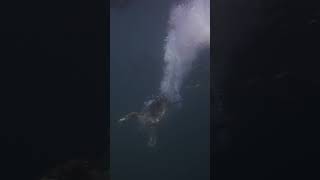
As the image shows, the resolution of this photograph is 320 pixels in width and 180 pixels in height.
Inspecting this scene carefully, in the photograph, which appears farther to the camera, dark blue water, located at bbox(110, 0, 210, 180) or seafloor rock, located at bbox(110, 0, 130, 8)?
dark blue water, located at bbox(110, 0, 210, 180)
